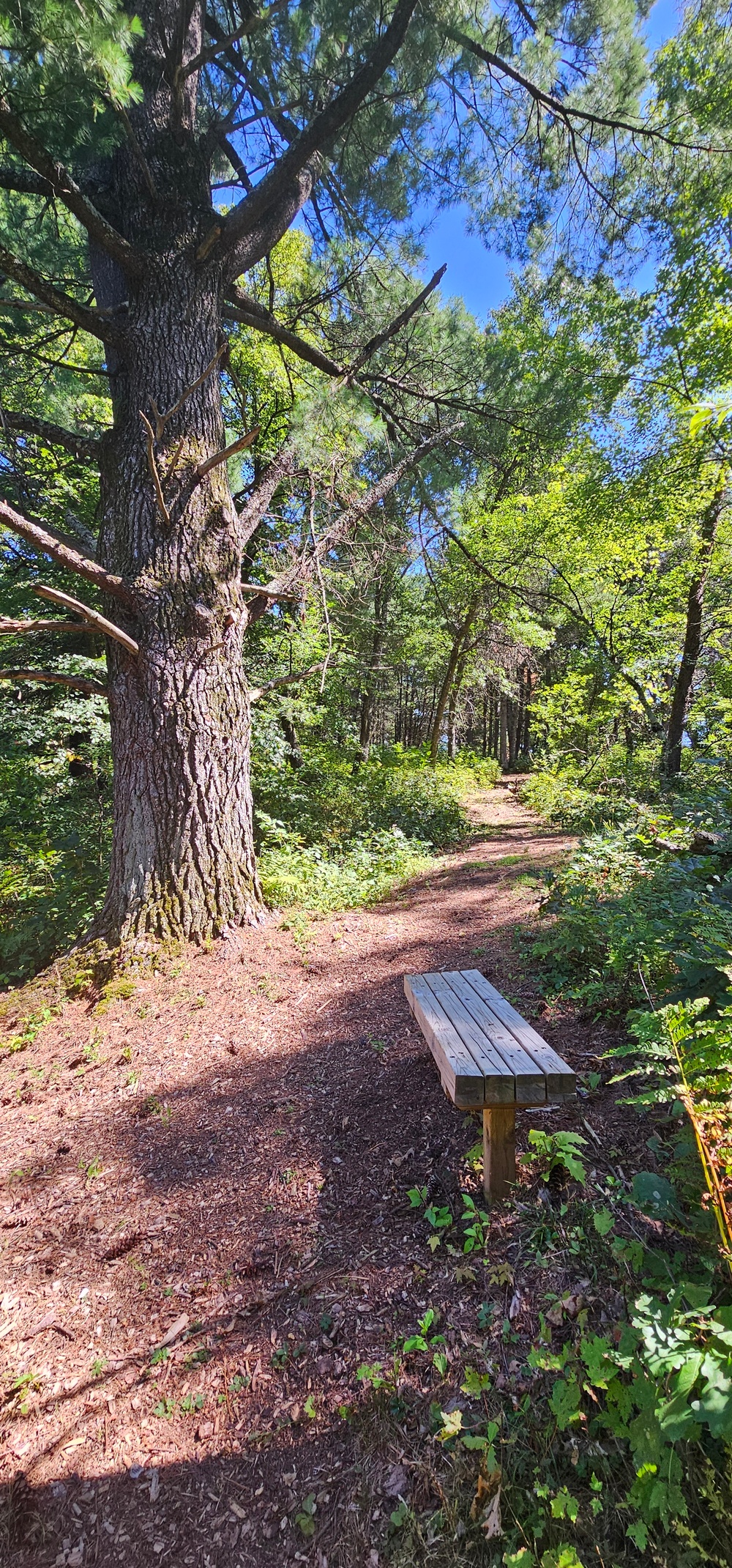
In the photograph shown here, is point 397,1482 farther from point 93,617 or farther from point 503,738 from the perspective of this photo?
point 503,738

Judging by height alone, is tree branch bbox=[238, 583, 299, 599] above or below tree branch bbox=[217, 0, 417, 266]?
below

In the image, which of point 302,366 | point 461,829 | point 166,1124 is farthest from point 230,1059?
point 302,366

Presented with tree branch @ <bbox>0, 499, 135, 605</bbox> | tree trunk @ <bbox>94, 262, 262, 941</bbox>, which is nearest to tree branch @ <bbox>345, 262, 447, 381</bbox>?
tree trunk @ <bbox>94, 262, 262, 941</bbox>

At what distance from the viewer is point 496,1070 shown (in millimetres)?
1896

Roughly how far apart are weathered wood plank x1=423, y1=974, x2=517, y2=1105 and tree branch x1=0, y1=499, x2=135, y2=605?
333 cm

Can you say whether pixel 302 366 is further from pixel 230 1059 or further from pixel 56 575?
pixel 230 1059

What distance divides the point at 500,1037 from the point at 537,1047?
6.4 inches

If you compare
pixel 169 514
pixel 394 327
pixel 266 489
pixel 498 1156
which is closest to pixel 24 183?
pixel 169 514

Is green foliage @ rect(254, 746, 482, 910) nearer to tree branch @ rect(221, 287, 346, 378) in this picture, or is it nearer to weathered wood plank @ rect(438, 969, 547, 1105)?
weathered wood plank @ rect(438, 969, 547, 1105)

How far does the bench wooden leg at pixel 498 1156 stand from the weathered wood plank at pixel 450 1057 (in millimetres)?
188

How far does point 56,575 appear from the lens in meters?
7.72

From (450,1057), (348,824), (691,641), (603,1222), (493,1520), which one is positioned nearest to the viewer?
(493,1520)

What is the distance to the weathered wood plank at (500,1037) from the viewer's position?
1868mm

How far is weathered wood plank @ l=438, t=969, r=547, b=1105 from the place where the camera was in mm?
1868
